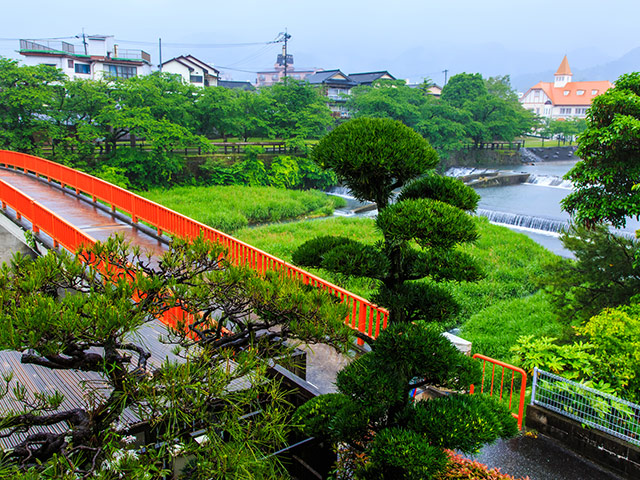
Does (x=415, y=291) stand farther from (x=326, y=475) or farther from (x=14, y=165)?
(x=14, y=165)

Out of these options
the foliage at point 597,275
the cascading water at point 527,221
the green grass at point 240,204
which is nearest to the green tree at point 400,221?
the foliage at point 597,275

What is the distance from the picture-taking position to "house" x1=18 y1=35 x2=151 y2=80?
1542 inches

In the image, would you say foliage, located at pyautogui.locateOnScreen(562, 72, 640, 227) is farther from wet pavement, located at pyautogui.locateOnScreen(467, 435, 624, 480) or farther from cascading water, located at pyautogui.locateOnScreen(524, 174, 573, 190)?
cascading water, located at pyautogui.locateOnScreen(524, 174, 573, 190)

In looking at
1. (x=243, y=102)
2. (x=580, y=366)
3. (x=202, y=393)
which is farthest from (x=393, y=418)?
(x=243, y=102)

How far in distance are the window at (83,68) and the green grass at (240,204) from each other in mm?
18728

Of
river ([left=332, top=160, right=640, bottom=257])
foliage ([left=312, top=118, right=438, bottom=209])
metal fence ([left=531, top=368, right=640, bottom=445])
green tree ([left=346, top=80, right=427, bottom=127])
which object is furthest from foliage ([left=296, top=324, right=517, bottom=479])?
green tree ([left=346, top=80, right=427, bottom=127])

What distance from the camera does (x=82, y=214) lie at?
14023mm

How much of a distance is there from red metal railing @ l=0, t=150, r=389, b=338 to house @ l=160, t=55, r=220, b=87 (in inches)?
1205

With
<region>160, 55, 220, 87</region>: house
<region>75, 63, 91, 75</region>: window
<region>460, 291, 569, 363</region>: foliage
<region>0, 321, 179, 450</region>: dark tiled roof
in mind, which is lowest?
<region>460, 291, 569, 363</region>: foliage

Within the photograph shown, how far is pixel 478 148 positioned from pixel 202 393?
47.7 meters

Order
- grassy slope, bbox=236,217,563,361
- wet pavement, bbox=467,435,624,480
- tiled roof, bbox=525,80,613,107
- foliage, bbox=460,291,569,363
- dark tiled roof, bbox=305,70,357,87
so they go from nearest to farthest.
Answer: wet pavement, bbox=467,435,624,480
foliage, bbox=460,291,569,363
grassy slope, bbox=236,217,563,361
dark tiled roof, bbox=305,70,357,87
tiled roof, bbox=525,80,613,107

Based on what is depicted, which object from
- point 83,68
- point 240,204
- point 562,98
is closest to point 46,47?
point 83,68

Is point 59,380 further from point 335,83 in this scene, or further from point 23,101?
point 335,83

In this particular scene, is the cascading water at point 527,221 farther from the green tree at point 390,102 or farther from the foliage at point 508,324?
the green tree at point 390,102
